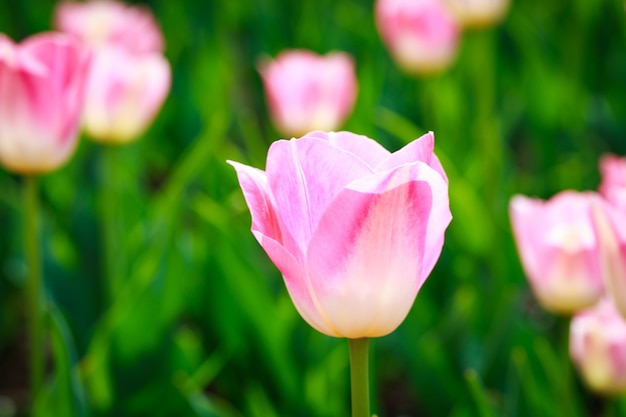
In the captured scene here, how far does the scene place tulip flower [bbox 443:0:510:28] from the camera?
1.53 m

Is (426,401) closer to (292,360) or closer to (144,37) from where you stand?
(292,360)

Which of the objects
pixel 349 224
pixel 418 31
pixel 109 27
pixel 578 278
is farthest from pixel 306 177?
pixel 109 27

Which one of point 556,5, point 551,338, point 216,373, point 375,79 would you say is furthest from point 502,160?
point 556,5

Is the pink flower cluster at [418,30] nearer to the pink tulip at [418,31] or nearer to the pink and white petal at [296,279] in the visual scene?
the pink tulip at [418,31]

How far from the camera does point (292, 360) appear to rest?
122cm

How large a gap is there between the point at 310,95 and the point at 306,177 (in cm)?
96

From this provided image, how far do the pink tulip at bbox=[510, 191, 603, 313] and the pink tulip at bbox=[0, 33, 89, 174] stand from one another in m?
0.45

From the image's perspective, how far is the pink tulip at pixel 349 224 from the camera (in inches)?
20.3

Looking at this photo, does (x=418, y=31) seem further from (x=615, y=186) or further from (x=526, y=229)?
(x=615, y=186)

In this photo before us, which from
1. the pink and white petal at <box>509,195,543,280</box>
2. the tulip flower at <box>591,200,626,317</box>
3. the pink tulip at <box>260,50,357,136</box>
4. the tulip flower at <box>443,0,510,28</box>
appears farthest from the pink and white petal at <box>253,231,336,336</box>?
the tulip flower at <box>443,0,510,28</box>

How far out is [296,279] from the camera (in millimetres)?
539

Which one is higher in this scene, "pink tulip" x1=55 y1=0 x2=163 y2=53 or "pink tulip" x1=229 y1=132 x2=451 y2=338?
"pink tulip" x1=229 y1=132 x2=451 y2=338

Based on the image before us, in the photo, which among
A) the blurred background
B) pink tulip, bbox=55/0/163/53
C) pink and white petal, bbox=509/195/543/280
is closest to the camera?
pink and white petal, bbox=509/195/543/280

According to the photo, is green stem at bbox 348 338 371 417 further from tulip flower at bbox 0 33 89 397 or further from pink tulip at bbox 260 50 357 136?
pink tulip at bbox 260 50 357 136
